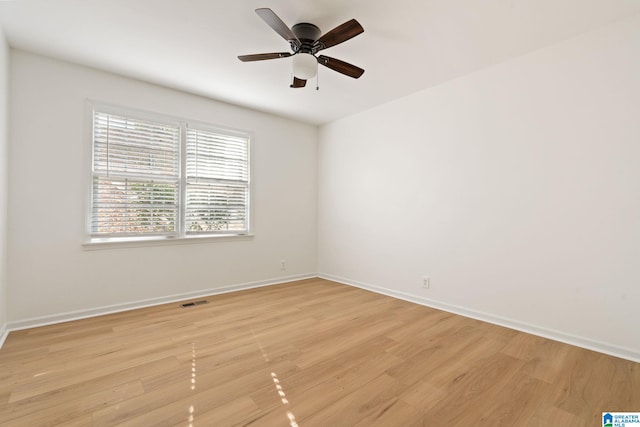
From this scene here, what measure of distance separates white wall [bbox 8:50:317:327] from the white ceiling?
0.26 metres

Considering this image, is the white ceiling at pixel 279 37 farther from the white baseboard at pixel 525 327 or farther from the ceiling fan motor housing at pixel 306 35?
the white baseboard at pixel 525 327

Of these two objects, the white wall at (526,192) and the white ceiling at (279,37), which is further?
the white wall at (526,192)

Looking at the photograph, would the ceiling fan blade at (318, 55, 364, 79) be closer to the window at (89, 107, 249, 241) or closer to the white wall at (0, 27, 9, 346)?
the window at (89, 107, 249, 241)

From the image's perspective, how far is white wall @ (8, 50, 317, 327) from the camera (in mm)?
2818

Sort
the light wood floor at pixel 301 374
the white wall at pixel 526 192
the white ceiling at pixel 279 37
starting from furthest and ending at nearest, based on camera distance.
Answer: the white wall at pixel 526 192 < the white ceiling at pixel 279 37 < the light wood floor at pixel 301 374

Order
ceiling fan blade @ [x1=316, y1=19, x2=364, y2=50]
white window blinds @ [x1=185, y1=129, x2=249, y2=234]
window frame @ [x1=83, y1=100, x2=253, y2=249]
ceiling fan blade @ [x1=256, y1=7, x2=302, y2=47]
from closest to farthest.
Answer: ceiling fan blade @ [x1=256, y1=7, x2=302, y2=47] → ceiling fan blade @ [x1=316, y1=19, x2=364, y2=50] → window frame @ [x1=83, y1=100, x2=253, y2=249] → white window blinds @ [x1=185, y1=129, x2=249, y2=234]

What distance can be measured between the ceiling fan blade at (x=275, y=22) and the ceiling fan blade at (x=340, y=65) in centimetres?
28

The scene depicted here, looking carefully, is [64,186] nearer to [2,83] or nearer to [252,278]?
[2,83]

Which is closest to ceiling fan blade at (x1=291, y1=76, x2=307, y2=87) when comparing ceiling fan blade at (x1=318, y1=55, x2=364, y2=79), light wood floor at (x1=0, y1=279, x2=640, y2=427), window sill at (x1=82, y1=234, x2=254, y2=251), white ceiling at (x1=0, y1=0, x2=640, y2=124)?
white ceiling at (x1=0, y1=0, x2=640, y2=124)

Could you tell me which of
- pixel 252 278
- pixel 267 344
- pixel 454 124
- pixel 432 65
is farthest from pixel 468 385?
pixel 252 278

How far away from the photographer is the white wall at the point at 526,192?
2.34 m

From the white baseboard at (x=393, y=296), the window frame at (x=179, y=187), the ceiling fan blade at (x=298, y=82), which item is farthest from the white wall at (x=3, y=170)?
the ceiling fan blade at (x=298, y=82)

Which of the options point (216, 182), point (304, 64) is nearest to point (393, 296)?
point (216, 182)

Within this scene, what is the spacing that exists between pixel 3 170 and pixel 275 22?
8.96ft
